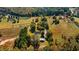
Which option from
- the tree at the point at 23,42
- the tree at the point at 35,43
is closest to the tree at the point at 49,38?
the tree at the point at 35,43

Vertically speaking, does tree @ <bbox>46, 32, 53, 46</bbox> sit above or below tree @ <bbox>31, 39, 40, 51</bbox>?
above

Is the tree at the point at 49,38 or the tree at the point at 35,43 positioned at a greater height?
the tree at the point at 49,38

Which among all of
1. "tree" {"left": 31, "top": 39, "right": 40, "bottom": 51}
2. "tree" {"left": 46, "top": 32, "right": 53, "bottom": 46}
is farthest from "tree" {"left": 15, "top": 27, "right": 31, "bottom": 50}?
"tree" {"left": 46, "top": 32, "right": 53, "bottom": 46}

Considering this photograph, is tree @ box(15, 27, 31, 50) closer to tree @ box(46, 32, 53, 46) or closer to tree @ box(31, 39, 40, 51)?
tree @ box(31, 39, 40, 51)

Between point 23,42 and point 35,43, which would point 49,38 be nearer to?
point 35,43

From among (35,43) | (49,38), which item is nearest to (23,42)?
(35,43)

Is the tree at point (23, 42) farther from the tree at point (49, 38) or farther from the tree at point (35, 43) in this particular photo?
the tree at point (49, 38)
